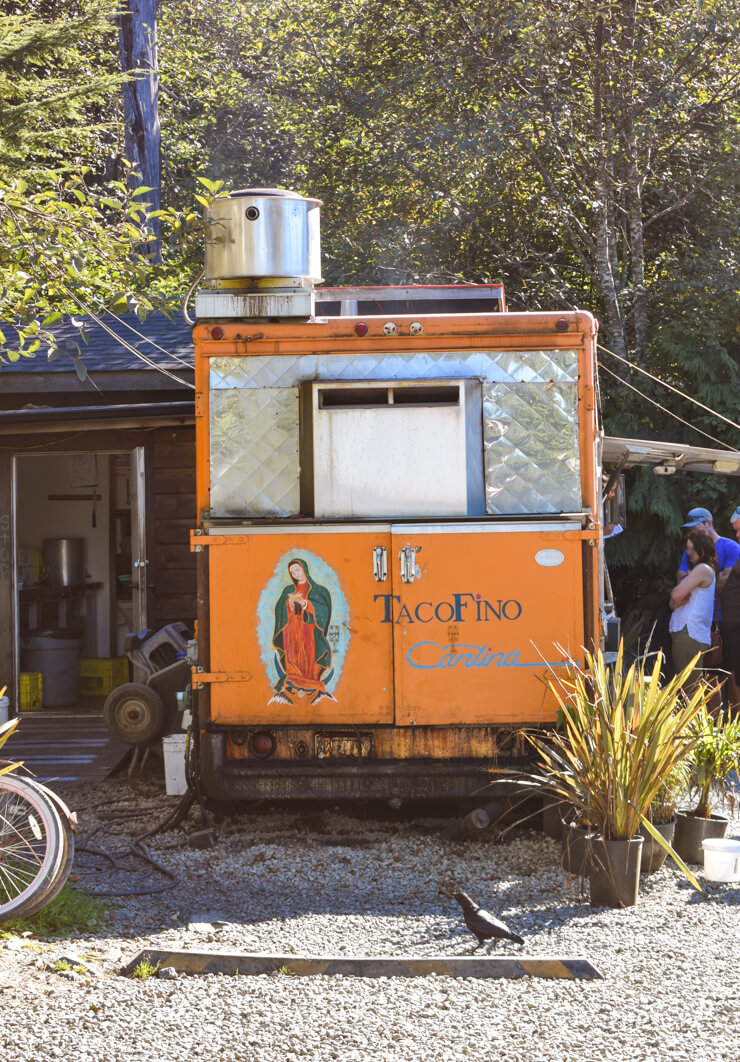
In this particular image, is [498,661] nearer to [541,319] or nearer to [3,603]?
[541,319]

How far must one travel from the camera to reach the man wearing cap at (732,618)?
875 cm

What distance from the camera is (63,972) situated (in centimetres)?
439

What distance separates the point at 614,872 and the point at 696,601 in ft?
11.6

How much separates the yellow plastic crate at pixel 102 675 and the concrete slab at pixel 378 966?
8.28m

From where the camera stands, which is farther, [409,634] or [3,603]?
[3,603]

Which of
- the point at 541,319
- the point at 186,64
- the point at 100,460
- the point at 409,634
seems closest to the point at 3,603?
the point at 100,460

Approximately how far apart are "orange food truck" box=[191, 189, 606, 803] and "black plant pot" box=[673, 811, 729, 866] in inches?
35.3

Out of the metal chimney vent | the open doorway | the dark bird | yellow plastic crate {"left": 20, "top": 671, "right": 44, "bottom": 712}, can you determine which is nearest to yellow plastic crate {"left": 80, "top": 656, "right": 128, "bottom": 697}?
the open doorway

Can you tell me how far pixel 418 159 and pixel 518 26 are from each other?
6.97 feet

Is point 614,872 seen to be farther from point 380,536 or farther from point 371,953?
point 380,536

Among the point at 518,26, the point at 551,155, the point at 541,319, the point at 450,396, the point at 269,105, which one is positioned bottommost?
the point at 450,396

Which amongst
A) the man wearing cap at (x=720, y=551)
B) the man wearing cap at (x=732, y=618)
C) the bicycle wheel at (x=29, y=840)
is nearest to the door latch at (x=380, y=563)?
the bicycle wheel at (x=29, y=840)

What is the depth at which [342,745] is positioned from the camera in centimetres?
646

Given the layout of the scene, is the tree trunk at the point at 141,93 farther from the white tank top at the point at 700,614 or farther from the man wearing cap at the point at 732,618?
the white tank top at the point at 700,614
